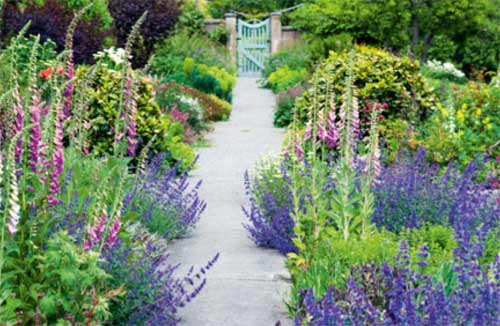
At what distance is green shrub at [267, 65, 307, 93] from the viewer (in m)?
18.0

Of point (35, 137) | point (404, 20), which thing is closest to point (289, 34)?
point (404, 20)

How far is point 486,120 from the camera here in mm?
8695

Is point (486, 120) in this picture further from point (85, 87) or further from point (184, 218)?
point (85, 87)

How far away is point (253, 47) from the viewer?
1082 inches

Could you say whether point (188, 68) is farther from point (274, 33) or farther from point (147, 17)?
point (274, 33)

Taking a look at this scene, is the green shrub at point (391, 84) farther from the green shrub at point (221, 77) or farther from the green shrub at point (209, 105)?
the green shrub at point (221, 77)

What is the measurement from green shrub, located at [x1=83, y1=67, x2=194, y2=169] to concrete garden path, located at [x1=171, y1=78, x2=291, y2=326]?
1.81 feet

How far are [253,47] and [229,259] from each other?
22.4m

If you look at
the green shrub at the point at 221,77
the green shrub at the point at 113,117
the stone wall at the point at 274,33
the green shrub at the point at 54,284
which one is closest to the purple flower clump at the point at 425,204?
the green shrub at the point at 54,284

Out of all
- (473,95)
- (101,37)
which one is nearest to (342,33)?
(101,37)

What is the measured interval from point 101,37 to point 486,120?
7.62 meters

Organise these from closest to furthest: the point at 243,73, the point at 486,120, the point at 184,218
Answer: the point at 184,218
the point at 486,120
the point at 243,73

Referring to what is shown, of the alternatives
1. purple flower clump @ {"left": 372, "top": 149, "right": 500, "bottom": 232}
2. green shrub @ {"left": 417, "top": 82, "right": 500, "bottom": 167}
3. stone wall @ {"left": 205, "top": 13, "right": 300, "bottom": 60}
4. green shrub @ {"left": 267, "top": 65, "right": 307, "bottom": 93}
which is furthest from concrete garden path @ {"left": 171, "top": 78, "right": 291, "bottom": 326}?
stone wall @ {"left": 205, "top": 13, "right": 300, "bottom": 60}

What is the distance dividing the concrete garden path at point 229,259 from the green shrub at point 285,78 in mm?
7560
